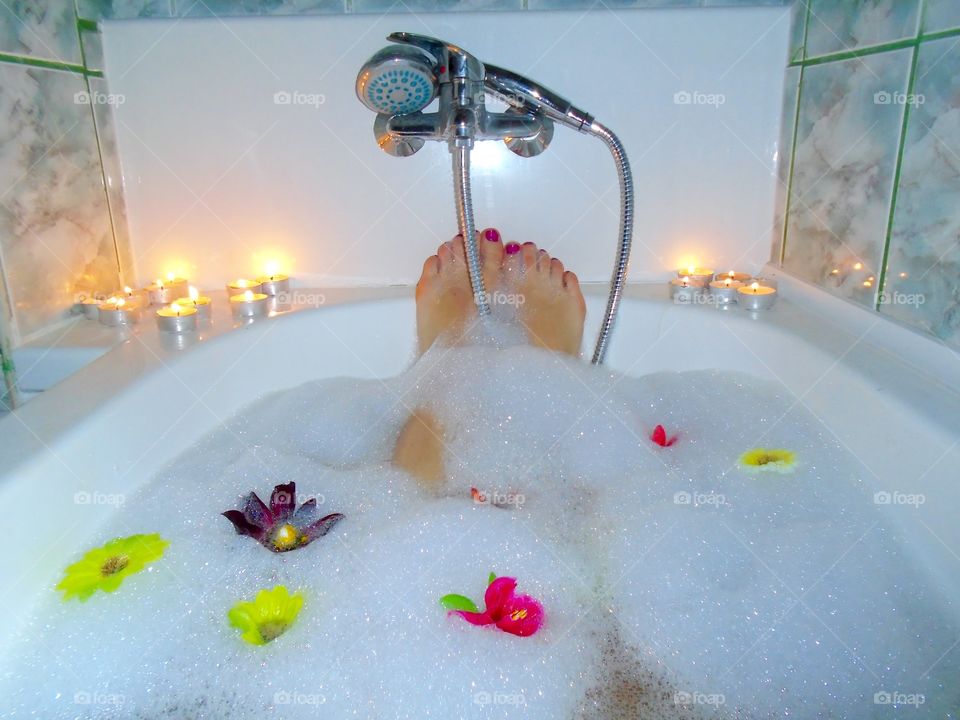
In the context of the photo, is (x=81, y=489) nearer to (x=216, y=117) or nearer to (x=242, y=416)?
(x=242, y=416)

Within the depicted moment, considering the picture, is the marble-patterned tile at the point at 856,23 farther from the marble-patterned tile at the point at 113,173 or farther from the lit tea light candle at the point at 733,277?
the marble-patterned tile at the point at 113,173

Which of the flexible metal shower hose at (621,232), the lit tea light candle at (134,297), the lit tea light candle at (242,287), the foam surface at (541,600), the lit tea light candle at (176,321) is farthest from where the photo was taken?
the lit tea light candle at (242,287)

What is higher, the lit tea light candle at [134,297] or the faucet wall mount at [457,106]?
the faucet wall mount at [457,106]

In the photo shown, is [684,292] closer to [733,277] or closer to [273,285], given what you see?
[733,277]

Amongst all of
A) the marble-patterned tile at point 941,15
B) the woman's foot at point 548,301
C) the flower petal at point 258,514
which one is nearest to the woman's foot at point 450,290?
the woman's foot at point 548,301

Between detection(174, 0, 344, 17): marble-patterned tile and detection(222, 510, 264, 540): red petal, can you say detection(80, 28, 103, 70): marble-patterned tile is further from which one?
detection(222, 510, 264, 540): red petal

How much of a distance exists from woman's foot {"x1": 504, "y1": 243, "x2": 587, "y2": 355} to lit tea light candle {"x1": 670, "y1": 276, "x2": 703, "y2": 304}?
0.18m

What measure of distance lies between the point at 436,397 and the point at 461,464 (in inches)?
6.7

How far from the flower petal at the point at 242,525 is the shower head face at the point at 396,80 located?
1.84ft

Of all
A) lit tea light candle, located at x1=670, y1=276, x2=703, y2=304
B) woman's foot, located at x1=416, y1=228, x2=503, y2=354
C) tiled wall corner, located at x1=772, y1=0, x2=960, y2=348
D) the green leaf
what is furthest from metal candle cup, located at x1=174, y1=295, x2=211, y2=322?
tiled wall corner, located at x1=772, y1=0, x2=960, y2=348

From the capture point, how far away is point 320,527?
2.90ft

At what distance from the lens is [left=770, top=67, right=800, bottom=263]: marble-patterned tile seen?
4.56 feet

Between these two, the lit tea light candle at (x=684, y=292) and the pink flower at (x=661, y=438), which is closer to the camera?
the pink flower at (x=661, y=438)

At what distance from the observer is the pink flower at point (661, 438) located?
1.13 meters
